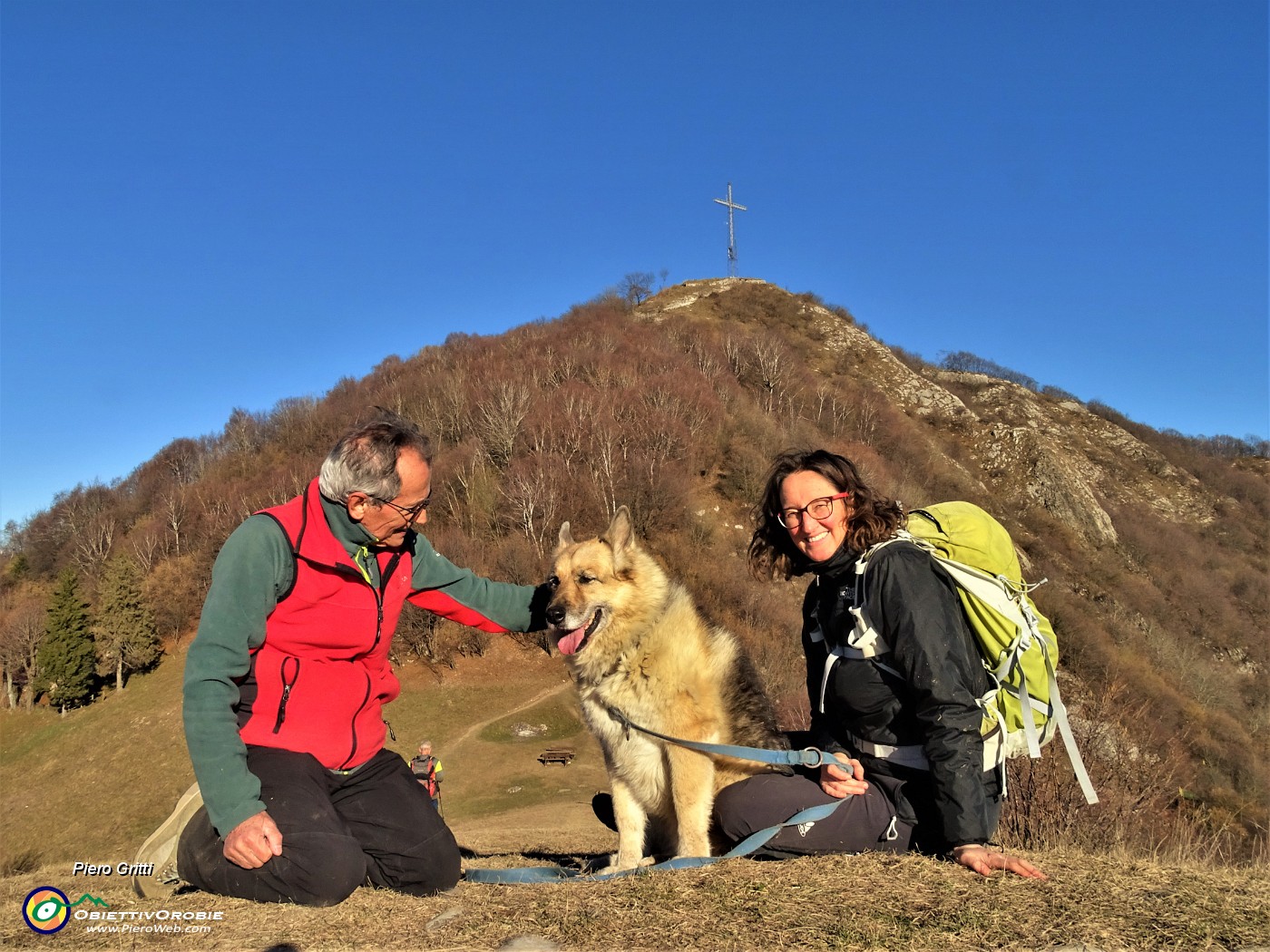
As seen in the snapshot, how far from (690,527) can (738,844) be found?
3915 centimetres

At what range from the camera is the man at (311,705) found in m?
3.55

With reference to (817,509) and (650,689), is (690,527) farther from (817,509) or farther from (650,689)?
(817,509)

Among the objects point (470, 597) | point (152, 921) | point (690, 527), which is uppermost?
point (690, 527)

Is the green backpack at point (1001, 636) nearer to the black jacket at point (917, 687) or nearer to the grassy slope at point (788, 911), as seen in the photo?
the black jacket at point (917, 687)

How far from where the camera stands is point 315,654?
400cm

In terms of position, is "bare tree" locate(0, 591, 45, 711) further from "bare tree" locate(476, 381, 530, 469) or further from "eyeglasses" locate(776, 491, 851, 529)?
"eyeglasses" locate(776, 491, 851, 529)

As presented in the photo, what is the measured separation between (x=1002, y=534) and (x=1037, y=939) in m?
1.88

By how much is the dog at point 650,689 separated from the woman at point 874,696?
30cm

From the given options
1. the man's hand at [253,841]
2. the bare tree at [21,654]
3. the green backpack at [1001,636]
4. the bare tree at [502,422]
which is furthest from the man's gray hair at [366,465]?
the bare tree at [21,654]

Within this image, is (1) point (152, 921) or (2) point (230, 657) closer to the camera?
(1) point (152, 921)

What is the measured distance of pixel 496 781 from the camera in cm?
2664

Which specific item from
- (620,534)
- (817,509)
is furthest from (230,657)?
(817,509)

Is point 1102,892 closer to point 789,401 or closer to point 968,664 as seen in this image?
point 968,664

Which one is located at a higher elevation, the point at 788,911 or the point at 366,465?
the point at 366,465
